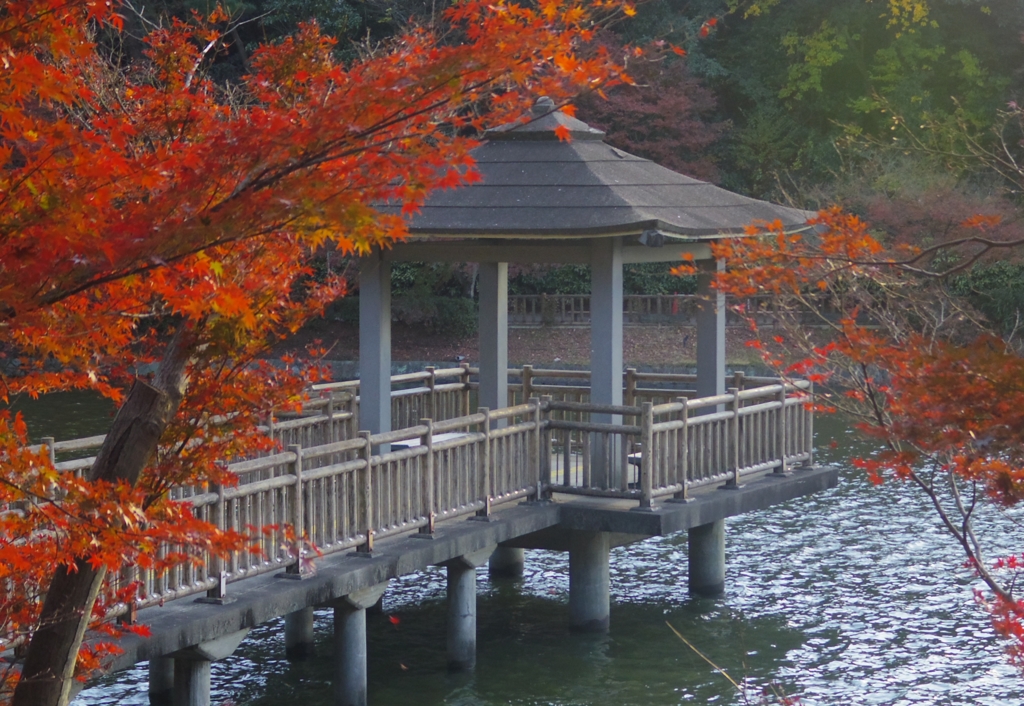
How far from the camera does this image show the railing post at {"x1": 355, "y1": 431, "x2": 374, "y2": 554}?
9.40 meters

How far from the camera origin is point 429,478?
10047 millimetres

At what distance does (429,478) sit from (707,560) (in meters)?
4.41

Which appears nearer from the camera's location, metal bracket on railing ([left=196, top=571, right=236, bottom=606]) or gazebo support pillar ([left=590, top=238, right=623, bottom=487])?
metal bracket on railing ([left=196, top=571, right=236, bottom=606])

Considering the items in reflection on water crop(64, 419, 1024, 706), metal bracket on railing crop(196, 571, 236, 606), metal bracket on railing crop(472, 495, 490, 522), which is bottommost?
reflection on water crop(64, 419, 1024, 706)

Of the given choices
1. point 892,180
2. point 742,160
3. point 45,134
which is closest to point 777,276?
point 45,134

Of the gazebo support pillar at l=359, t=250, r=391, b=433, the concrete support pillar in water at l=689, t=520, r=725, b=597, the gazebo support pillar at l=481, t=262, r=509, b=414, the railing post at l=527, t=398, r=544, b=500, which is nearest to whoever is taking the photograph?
the railing post at l=527, t=398, r=544, b=500

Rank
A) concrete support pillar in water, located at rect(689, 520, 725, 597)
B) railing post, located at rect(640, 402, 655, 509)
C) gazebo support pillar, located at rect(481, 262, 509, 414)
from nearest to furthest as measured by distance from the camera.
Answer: railing post, located at rect(640, 402, 655, 509), gazebo support pillar, located at rect(481, 262, 509, 414), concrete support pillar in water, located at rect(689, 520, 725, 597)

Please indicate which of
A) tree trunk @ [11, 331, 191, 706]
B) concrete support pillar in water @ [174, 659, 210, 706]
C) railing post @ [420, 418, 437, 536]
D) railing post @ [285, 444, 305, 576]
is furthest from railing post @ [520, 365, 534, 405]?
tree trunk @ [11, 331, 191, 706]

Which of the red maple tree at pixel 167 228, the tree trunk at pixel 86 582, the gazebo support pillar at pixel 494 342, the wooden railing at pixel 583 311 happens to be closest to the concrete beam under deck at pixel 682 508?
the gazebo support pillar at pixel 494 342

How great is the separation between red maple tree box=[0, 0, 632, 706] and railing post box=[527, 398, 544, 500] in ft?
15.9

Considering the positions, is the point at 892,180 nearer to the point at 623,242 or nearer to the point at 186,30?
the point at 623,242

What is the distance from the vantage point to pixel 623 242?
11.4 m

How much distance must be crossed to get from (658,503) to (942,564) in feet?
16.7

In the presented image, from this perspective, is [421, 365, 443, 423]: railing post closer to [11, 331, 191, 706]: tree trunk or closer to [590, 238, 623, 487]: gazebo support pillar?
[590, 238, 623, 487]: gazebo support pillar
